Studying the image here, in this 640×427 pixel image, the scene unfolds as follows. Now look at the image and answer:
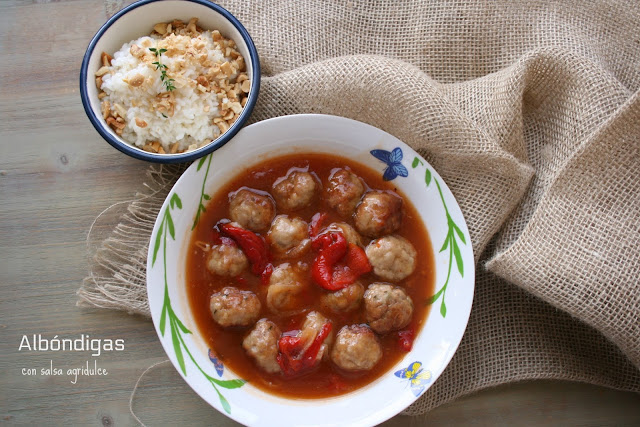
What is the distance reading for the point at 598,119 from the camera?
3459mm

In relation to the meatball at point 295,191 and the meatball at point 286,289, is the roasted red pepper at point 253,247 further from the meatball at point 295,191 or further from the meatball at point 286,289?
the meatball at point 295,191

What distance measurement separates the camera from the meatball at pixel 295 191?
11.3 ft

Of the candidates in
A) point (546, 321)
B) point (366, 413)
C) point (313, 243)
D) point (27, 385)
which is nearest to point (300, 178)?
point (313, 243)

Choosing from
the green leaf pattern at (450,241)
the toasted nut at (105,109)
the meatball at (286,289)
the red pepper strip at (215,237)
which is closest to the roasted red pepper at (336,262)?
the meatball at (286,289)

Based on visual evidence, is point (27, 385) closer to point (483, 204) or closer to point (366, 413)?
point (366, 413)

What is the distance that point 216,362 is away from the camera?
3430 mm

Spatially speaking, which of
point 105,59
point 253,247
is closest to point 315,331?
point 253,247

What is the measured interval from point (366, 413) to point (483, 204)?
4.81 feet

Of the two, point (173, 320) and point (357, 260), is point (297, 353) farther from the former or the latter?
point (173, 320)

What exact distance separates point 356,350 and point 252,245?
88 centimetres

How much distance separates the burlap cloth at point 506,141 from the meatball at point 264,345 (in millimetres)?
820

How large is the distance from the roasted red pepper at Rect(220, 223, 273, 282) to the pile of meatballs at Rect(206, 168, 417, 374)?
0.12ft

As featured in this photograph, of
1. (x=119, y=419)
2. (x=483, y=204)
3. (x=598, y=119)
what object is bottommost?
(x=119, y=419)

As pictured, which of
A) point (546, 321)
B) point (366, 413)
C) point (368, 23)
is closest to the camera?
point (366, 413)
